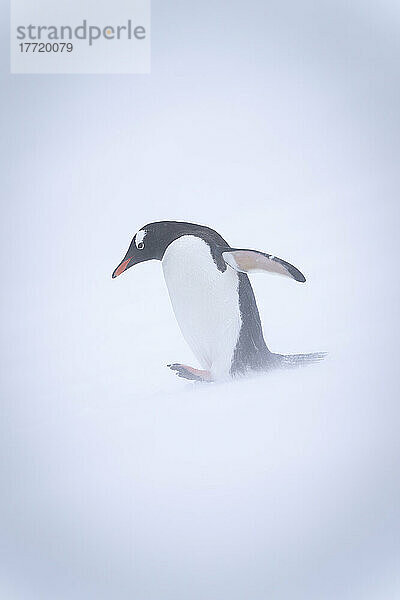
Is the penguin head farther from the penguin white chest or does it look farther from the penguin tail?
the penguin tail

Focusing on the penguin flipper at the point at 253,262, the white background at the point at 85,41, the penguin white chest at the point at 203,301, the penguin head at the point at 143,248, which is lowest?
the penguin white chest at the point at 203,301

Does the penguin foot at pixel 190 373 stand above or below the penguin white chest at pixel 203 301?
below

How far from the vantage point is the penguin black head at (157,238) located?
145 cm

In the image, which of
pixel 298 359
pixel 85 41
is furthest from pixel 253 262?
pixel 85 41

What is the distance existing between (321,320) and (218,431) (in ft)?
0.98

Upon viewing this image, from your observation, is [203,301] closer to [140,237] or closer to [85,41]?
[140,237]

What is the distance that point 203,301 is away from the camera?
1.45 meters

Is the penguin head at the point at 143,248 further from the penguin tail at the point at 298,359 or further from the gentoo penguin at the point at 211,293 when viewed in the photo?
the penguin tail at the point at 298,359

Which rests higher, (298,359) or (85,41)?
(85,41)

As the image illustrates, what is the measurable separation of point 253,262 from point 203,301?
12cm

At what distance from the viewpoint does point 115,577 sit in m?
1.47

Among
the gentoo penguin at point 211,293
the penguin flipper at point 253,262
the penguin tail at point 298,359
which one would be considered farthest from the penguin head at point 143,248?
the penguin tail at point 298,359

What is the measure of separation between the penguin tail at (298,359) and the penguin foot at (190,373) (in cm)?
15

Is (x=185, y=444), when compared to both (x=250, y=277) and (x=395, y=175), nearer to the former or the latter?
(x=250, y=277)
